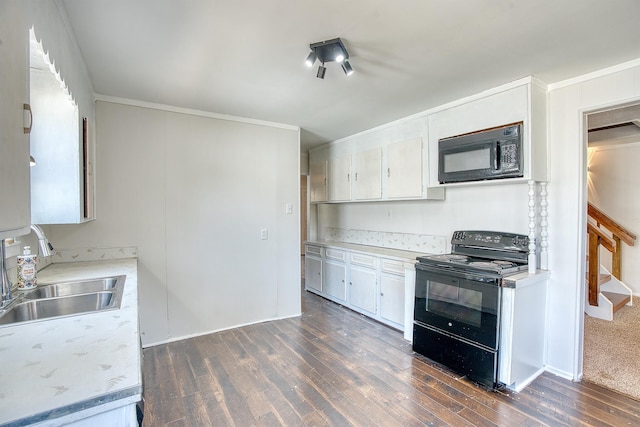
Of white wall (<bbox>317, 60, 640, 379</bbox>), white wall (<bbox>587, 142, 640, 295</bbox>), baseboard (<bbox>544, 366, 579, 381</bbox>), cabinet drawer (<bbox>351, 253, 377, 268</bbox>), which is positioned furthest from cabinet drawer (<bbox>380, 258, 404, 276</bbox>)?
white wall (<bbox>587, 142, 640, 295</bbox>)

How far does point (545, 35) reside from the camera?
1.85 m

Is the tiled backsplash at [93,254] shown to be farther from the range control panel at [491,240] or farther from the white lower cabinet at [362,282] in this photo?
the range control panel at [491,240]

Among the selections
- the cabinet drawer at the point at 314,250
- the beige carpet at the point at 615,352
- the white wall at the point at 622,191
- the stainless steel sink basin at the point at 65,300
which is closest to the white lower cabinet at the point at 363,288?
the cabinet drawer at the point at 314,250

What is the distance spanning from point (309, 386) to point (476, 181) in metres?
2.13

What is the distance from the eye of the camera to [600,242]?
4.18 metres

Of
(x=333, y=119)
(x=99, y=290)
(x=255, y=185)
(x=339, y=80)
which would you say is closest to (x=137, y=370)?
(x=99, y=290)

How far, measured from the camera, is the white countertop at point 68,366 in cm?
77

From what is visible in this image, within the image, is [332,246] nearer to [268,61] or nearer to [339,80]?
[339,80]

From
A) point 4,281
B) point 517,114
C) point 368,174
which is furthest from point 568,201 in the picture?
point 4,281

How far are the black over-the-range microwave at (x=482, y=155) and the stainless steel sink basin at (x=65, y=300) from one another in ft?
8.85

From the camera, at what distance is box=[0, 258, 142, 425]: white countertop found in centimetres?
77

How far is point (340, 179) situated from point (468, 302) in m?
2.49

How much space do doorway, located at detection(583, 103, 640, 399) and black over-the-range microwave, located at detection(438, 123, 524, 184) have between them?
585 mm

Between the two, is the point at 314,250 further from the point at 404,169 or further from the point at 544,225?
the point at 544,225
